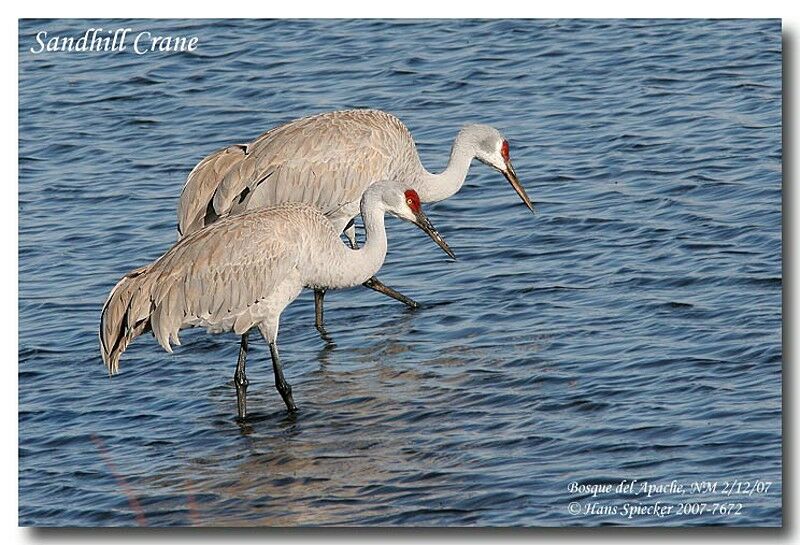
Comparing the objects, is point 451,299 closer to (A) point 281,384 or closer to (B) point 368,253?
(B) point 368,253

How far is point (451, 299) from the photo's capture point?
27.7 ft

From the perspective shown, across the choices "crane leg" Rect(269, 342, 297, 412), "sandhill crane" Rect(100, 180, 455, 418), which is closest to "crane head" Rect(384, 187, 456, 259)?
"sandhill crane" Rect(100, 180, 455, 418)

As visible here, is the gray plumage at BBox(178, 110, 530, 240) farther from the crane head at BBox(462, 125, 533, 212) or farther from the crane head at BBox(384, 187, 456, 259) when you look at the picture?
the crane head at BBox(384, 187, 456, 259)

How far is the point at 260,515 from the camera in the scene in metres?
7.00

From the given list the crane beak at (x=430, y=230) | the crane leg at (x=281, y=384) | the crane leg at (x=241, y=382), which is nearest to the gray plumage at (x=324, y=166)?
the crane beak at (x=430, y=230)

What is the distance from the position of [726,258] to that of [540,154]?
1.16 metres

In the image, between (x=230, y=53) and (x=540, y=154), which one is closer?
(x=230, y=53)

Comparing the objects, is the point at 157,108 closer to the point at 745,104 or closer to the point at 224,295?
the point at 224,295

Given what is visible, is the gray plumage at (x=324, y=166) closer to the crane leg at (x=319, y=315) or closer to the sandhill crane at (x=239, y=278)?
the crane leg at (x=319, y=315)

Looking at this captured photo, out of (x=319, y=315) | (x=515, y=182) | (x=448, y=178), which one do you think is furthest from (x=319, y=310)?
(x=515, y=182)

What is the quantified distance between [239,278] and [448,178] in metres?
1.65

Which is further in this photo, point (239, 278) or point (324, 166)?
point (324, 166)
